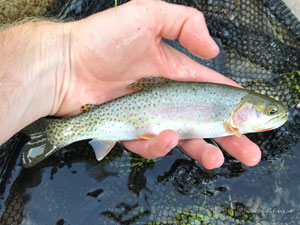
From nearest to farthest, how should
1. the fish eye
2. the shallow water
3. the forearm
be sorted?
the forearm
the fish eye
the shallow water

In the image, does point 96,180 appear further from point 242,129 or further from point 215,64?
point 215,64

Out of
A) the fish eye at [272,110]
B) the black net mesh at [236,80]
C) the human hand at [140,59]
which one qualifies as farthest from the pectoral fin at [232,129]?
the black net mesh at [236,80]

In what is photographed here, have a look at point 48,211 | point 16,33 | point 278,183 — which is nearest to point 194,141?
point 278,183

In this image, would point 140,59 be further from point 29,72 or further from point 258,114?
point 258,114

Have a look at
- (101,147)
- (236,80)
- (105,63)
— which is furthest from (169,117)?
(236,80)

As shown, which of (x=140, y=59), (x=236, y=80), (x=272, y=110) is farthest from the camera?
(x=236, y=80)

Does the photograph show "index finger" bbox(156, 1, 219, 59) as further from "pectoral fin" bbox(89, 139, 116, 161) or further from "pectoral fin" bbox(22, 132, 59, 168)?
"pectoral fin" bbox(22, 132, 59, 168)

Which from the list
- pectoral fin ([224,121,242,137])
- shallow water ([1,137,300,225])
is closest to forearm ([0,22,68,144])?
shallow water ([1,137,300,225])
